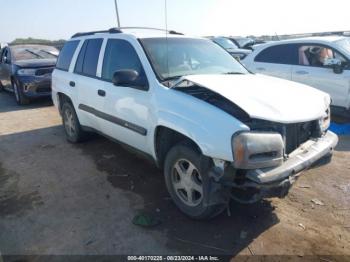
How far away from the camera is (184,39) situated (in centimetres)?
438

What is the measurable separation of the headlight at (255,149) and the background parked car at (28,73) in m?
7.86

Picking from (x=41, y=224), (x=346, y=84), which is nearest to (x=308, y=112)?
(x=41, y=224)

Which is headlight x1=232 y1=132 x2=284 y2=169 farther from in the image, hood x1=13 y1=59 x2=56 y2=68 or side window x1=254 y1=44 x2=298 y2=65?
hood x1=13 y1=59 x2=56 y2=68

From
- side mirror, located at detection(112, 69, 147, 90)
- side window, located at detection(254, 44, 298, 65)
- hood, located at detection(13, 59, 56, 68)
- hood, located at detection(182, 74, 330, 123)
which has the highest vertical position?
side mirror, located at detection(112, 69, 147, 90)

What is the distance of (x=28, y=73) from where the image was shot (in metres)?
9.19

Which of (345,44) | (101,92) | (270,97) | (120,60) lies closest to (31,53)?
(101,92)

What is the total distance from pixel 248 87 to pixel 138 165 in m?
2.15

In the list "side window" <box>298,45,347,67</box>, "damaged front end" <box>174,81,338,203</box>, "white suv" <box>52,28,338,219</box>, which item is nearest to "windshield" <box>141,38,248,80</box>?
"white suv" <box>52,28,338,219</box>

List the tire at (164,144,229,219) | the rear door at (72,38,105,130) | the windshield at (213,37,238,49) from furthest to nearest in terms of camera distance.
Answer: the windshield at (213,37,238,49) → the rear door at (72,38,105,130) → the tire at (164,144,229,219)

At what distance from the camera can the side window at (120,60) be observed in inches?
149

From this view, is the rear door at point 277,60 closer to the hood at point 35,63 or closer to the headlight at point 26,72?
the hood at point 35,63

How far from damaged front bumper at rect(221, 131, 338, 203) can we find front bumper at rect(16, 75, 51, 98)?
777cm

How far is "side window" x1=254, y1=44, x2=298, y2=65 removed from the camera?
6980 mm

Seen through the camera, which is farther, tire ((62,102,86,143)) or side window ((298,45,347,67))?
side window ((298,45,347,67))
